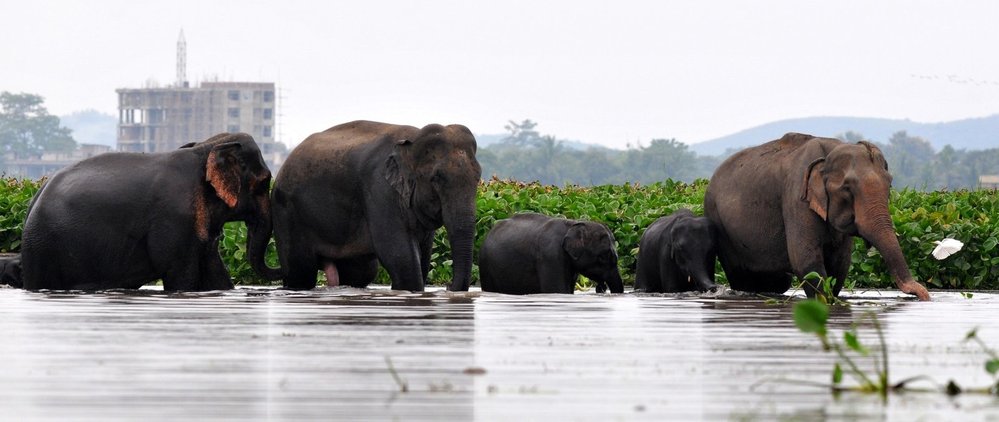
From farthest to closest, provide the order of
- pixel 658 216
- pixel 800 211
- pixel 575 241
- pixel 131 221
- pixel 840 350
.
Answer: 1. pixel 658 216
2. pixel 575 241
3. pixel 131 221
4. pixel 800 211
5. pixel 840 350

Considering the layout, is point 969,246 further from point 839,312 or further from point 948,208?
point 839,312

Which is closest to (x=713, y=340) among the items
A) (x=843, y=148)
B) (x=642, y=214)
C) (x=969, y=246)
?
(x=843, y=148)

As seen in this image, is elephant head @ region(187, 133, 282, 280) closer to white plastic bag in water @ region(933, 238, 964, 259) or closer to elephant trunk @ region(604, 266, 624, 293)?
→ elephant trunk @ region(604, 266, 624, 293)

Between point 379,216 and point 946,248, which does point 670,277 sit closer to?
point 946,248

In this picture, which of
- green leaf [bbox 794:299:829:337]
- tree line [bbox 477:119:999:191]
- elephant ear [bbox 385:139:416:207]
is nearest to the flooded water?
green leaf [bbox 794:299:829:337]

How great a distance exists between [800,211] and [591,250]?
2.54 metres

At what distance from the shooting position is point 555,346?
9.14 m

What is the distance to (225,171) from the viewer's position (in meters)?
16.4

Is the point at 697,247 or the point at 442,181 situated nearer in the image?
the point at 442,181

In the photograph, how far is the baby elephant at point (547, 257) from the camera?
17.7m

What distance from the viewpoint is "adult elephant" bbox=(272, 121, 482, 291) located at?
16.3 metres

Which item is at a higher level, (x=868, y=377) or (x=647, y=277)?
(x=868, y=377)

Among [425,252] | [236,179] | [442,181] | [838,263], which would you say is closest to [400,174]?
[442,181]

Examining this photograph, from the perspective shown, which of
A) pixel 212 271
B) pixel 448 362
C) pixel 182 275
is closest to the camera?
pixel 448 362
